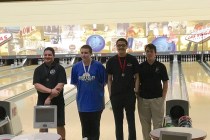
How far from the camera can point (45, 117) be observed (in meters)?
3.25

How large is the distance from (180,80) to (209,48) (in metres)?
4.22

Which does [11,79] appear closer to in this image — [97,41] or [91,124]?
[97,41]

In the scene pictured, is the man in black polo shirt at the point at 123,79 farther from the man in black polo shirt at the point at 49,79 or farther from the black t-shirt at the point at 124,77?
the man in black polo shirt at the point at 49,79

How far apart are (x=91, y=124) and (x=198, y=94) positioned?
3.58 metres

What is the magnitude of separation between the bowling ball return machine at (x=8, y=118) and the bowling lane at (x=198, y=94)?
6.87ft

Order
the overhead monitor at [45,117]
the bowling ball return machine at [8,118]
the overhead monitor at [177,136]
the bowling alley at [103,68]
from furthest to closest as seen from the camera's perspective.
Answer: the bowling ball return machine at [8,118] → the bowling alley at [103,68] → the overhead monitor at [45,117] → the overhead monitor at [177,136]

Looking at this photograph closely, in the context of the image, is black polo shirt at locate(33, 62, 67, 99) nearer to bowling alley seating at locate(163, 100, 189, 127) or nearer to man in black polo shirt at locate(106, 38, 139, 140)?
man in black polo shirt at locate(106, 38, 139, 140)

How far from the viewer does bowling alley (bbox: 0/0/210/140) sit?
355cm

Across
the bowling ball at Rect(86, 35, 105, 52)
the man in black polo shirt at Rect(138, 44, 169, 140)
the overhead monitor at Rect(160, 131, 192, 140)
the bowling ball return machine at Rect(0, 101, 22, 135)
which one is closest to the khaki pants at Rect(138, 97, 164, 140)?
the man in black polo shirt at Rect(138, 44, 169, 140)

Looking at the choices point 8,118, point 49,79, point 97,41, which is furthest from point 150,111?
point 97,41

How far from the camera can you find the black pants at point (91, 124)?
3.57 metres

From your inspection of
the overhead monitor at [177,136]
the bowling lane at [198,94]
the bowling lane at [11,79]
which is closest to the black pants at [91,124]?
the overhead monitor at [177,136]

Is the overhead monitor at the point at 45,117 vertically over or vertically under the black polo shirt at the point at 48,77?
under

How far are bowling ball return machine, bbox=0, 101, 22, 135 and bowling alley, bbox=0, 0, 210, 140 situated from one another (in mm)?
10
